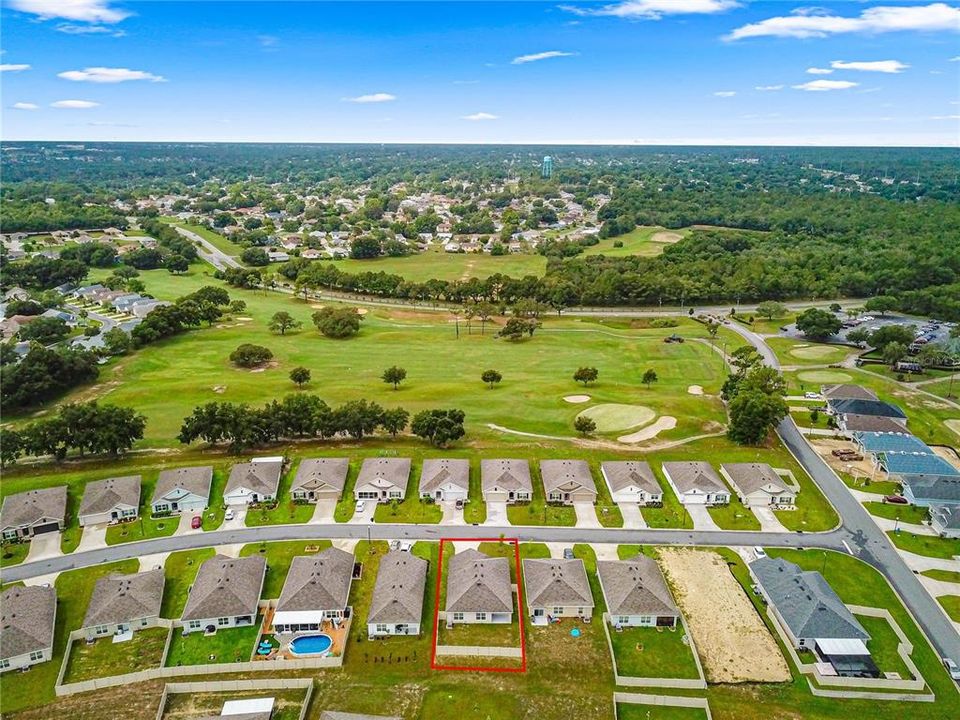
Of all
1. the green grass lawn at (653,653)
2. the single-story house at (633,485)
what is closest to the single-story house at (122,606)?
the green grass lawn at (653,653)

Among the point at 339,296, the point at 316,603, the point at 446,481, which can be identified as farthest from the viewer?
the point at 339,296

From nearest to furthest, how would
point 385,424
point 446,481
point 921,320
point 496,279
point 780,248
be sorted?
point 446,481
point 385,424
point 921,320
point 496,279
point 780,248

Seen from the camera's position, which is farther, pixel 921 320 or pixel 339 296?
pixel 339 296

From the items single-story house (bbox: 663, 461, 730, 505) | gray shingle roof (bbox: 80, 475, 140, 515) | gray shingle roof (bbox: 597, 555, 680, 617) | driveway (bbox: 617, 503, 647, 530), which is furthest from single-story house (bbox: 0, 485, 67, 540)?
single-story house (bbox: 663, 461, 730, 505)

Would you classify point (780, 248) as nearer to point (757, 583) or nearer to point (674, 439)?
point (674, 439)

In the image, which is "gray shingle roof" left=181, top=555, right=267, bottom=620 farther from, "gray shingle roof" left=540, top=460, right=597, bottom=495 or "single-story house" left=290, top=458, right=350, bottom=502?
"gray shingle roof" left=540, top=460, right=597, bottom=495

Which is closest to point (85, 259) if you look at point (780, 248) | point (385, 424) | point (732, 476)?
point (385, 424)

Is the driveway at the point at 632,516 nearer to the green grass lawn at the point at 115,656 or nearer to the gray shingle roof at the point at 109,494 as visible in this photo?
the green grass lawn at the point at 115,656
